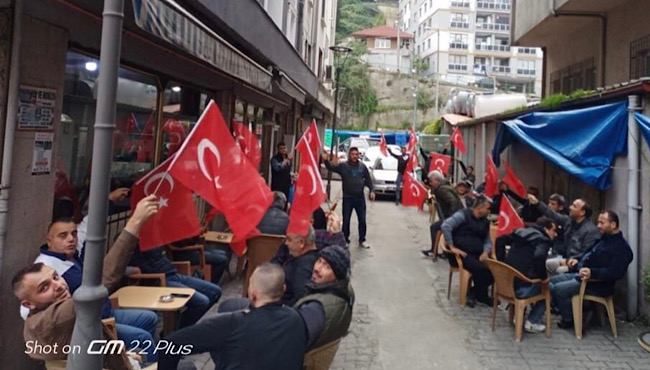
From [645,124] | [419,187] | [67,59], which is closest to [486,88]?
[419,187]

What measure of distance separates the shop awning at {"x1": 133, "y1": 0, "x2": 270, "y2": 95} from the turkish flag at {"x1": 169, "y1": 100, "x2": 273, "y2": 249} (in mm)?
744

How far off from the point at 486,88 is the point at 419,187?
4198 centimetres

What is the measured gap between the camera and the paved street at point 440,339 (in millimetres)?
4570

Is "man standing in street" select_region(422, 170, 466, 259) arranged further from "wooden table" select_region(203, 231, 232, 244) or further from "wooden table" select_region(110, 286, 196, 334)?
"wooden table" select_region(110, 286, 196, 334)

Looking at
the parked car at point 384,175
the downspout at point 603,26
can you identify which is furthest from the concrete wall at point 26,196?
the parked car at point 384,175

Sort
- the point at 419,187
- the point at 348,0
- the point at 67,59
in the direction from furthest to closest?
1. the point at 348,0
2. the point at 419,187
3. the point at 67,59

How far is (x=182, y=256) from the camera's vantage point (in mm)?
5867

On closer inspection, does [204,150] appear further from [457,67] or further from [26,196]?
[457,67]

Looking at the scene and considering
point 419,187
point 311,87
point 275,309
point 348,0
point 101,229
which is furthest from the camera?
point 348,0

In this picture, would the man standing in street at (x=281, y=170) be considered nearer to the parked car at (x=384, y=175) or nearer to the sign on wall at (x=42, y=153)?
the sign on wall at (x=42, y=153)

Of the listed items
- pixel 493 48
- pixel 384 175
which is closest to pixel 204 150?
pixel 384 175

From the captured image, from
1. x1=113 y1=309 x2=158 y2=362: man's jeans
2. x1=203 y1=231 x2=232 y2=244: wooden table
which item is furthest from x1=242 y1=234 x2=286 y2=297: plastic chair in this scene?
x1=113 y1=309 x2=158 y2=362: man's jeans

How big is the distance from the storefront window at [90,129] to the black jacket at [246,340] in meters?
1.61

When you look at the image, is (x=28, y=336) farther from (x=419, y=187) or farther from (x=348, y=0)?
(x=348, y=0)
